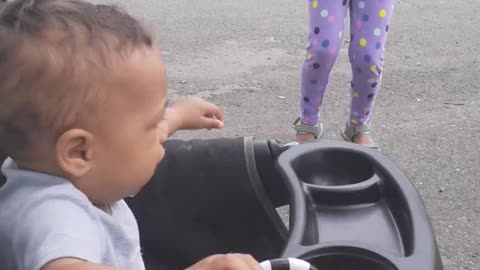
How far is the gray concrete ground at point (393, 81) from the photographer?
243 centimetres

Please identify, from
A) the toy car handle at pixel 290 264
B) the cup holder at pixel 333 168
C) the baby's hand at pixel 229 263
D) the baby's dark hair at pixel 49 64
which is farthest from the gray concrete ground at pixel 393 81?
the baby's dark hair at pixel 49 64

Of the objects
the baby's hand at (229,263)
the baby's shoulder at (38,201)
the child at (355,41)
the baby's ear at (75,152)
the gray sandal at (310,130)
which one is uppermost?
the baby's ear at (75,152)

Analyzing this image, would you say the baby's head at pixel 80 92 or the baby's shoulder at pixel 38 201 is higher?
the baby's head at pixel 80 92

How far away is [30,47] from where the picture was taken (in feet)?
2.90

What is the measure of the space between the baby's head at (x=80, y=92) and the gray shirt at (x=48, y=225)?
24 millimetres

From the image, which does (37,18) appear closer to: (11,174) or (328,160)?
(11,174)

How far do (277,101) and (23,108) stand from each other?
2191 millimetres

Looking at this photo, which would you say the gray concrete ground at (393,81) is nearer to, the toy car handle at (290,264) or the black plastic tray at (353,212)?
the black plastic tray at (353,212)

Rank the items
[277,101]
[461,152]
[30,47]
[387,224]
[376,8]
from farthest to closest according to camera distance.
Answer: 1. [277,101]
2. [461,152]
3. [376,8]
4. [387,224]
5. [30,47]

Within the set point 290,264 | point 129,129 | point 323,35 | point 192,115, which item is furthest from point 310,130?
point 129,129

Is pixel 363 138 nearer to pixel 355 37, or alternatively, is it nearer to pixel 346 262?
pixel 355 37

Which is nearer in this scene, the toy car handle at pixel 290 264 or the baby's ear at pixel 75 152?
the baby's ear at pixel 75 152

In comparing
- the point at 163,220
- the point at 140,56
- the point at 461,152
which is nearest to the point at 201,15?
the point at 461,152

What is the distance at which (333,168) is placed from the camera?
4.57 feet
